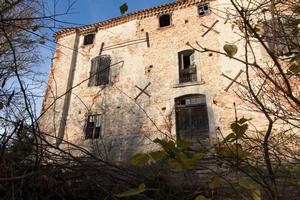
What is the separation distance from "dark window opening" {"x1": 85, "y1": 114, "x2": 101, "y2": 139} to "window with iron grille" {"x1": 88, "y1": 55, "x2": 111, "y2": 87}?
2.00 m

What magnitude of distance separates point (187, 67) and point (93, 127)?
5664 mm

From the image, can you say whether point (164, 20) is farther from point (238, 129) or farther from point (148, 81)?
point (238, 129)

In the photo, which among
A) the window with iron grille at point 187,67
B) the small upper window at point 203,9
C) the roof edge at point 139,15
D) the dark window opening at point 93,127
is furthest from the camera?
the roof edge at point 139,15

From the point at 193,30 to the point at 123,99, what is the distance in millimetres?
5180

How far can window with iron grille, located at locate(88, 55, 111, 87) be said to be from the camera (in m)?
13.5

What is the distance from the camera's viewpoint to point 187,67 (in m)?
12.6

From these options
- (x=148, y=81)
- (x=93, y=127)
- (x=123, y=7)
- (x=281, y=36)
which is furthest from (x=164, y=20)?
(x=123, y=7)

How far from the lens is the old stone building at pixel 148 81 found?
11.0 m

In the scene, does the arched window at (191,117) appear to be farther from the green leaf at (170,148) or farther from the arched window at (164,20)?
the green leaf at (170,148)

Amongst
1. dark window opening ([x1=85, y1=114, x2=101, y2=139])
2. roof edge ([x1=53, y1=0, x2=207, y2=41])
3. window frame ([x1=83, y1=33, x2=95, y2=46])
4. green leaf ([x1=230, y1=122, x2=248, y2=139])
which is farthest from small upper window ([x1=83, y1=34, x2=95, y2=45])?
green leaf ([x1=230, y1=122, x2=248, y2=139])

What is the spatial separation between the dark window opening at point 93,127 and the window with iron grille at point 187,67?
464cm

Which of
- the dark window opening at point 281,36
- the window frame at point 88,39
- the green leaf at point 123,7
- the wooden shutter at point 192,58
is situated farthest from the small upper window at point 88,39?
the green leaf at point 123,7

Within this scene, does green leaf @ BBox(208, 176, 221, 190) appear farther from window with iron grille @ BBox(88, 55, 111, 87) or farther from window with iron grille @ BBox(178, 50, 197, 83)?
window with iron grille @ BBox(88, 55, 111, 87)

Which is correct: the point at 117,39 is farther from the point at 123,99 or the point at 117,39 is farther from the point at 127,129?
the point at 127,129
